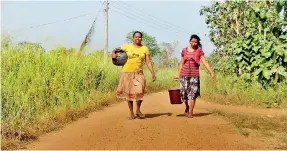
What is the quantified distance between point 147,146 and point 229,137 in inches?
59.9

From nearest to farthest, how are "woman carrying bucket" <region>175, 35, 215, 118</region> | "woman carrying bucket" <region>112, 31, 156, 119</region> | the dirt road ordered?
the dirt road < "woman carrying bucket" <region>112, 31, 156, 119</region> < "woman carrying bucket" <region>175, 35, 215, 118</region>

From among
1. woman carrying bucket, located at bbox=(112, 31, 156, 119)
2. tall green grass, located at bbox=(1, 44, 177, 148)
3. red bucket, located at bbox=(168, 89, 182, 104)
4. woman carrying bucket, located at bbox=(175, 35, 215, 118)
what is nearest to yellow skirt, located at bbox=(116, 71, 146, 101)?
woman carrying bucket, located at bbox=(112, 31, 156, 119)

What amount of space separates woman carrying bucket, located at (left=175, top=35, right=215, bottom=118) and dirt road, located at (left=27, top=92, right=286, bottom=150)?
1.86ft

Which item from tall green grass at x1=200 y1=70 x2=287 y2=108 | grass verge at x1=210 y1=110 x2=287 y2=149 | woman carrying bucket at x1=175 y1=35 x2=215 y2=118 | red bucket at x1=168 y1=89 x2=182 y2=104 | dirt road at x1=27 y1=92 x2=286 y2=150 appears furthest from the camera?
tall green grass at x1=200 y1=70 x2=287 y2=108

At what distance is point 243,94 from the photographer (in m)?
12.3

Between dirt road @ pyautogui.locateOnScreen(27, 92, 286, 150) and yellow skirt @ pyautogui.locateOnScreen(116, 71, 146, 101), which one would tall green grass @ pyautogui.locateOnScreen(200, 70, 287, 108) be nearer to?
dirt road @ pyautogui.locateOnScreen(27, 92, 286, 150)

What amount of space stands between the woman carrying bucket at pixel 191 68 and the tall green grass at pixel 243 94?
360 cm

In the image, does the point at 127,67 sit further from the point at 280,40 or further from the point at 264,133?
the point at 280,40

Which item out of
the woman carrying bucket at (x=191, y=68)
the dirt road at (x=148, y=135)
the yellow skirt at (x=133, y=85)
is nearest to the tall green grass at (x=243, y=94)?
the woman carrying bucket at (x=191, y=68)

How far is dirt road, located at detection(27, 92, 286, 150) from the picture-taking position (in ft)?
19.1

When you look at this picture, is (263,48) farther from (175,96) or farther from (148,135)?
(148,135)

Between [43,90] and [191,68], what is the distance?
341 cm

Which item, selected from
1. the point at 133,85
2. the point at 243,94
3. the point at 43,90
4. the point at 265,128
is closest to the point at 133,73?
the point at 133,85

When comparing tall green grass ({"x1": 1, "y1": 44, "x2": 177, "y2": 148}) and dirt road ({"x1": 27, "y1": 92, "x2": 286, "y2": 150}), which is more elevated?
tall green grass ({"x1": 1, "y1": 44, "x2": 177, "y2": 148})
